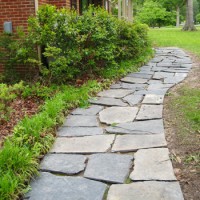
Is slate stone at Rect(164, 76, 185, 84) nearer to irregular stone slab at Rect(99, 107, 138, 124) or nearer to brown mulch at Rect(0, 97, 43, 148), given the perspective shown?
irregular stone slab at Rect(99, 107, 138, 124)

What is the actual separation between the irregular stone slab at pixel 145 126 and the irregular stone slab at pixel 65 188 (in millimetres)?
1307

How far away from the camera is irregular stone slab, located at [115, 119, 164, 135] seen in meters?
3.90

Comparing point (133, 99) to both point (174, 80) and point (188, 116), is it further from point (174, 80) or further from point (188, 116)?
point (174, 80)

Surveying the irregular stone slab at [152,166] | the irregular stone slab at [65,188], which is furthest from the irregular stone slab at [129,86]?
the irregular stone slab at [65,188]

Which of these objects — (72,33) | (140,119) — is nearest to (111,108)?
(140,119)

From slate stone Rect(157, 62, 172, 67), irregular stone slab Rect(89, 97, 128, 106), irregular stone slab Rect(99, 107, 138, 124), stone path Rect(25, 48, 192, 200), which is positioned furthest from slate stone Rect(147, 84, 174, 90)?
slate stone Rect(157, 62, 172, 67)

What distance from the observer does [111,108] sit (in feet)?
16.1

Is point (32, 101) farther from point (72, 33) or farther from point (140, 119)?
point (140, 119)

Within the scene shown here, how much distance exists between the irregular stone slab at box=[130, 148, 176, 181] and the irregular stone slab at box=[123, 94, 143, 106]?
1851 millimetres

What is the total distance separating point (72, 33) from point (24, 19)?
4.38 feet

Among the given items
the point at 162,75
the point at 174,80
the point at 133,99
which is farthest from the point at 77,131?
the point at 162,75

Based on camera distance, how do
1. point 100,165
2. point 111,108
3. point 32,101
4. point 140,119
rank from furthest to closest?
point 32,101
point 111,108
point 140,119
point 100,165

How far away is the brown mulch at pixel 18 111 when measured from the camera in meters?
4.02

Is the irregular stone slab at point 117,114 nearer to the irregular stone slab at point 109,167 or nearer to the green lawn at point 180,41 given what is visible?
the irregular stone slab at point 109,167
